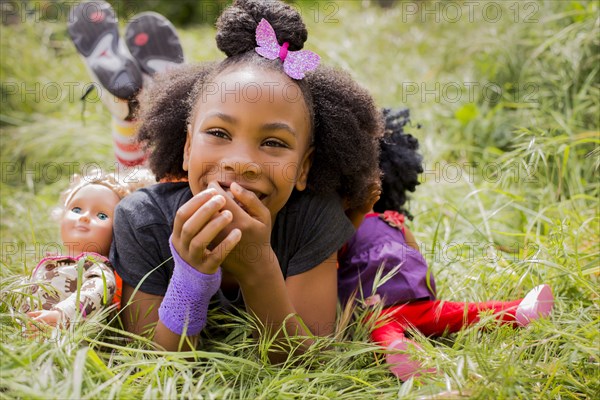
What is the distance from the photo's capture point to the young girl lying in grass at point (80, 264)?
1.74 m

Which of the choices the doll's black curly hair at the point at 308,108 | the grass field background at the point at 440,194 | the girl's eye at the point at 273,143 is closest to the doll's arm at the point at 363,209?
the doll's black curly hair at the point at 308,108

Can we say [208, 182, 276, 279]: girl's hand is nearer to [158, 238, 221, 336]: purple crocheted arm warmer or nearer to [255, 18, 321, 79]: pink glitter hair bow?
[158, 238, 221, 336]: purple crocheted arm warmer

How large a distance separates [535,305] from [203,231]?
1031 mm

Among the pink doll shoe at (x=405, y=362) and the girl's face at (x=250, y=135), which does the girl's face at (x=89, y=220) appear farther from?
the pink doll shoe at (x=405, y=362)

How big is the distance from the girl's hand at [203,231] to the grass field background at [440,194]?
237mm

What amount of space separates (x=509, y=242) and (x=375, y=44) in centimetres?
274

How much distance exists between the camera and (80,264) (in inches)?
65.1

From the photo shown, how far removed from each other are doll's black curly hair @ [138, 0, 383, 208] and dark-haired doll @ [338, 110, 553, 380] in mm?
182

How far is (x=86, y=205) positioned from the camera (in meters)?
2.09

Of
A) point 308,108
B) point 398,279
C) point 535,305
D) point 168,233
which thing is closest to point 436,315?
point 398,279

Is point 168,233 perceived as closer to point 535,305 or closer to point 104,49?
point 535,305

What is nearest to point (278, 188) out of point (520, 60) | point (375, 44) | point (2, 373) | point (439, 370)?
point (439, 370)

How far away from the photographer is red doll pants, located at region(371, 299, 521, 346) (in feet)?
6.50

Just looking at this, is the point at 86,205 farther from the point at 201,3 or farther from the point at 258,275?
the point at 201,3
